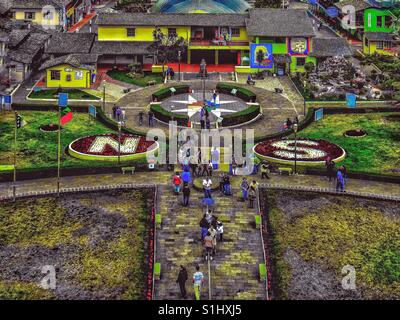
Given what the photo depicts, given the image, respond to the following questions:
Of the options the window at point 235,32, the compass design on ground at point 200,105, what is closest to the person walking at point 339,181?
the compass design on ground at point 200,105

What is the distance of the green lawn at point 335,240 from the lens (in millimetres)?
44594

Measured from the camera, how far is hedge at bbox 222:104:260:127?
255 ft

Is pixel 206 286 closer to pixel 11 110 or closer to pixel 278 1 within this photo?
pixel 11 110

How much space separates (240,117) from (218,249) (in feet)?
108

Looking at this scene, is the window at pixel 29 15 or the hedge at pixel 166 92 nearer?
the hedge at pixel 166 92

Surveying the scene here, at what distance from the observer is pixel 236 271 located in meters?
45.2

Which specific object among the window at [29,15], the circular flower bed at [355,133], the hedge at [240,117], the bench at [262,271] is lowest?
the bench at [262,271]

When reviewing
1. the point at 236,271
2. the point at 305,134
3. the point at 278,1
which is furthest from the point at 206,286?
the point at 278,1

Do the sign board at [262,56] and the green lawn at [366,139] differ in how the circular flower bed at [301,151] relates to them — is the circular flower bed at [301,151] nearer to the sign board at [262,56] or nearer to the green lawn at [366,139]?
the green lawn at [366,139]

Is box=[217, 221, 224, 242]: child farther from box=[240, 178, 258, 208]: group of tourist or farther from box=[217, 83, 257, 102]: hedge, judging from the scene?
box=[217, 83, 257, 102]: hedge

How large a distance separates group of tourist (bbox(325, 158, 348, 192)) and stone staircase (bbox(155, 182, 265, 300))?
340 inches

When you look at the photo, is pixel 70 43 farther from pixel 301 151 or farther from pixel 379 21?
pixel 379 21

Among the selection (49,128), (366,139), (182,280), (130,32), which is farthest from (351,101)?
(182,280)

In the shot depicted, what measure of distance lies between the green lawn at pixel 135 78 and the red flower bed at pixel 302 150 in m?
31.6
